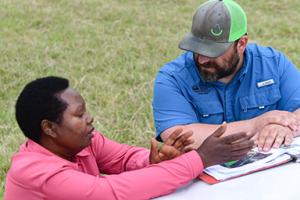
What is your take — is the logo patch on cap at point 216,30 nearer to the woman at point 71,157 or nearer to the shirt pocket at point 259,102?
the shirt pocket at point 259,102

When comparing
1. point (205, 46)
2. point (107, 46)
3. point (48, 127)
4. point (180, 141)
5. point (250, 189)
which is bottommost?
point (107, 46)

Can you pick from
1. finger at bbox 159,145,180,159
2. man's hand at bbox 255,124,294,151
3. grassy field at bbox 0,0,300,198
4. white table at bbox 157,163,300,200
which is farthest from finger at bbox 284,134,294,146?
grassy field at bbox 0,0,300,198

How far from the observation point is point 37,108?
7.32ft

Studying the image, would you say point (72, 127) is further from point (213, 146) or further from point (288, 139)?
point (288, 139)

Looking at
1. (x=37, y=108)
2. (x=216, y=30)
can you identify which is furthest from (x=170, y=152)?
(x=216, y=30)

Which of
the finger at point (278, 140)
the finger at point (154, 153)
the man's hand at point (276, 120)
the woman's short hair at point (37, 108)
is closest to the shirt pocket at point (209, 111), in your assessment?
the man's hand at point (276, 120)

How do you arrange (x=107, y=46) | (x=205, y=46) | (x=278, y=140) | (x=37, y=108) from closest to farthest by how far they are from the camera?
(x=37, y=108), (x=278, y=140), (x=205, y=46), (x=107, y=46)

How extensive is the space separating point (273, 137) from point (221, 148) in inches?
16.7

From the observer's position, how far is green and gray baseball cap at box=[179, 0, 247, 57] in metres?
2.90

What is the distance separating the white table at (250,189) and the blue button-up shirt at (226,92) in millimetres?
722

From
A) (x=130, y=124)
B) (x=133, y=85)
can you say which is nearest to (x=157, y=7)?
(x=133, y=85)

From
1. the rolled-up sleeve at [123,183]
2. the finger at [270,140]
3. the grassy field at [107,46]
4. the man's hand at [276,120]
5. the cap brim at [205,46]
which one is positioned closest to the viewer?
the rolled-up sleeve at [123,183]

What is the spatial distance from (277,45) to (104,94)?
2254 mm

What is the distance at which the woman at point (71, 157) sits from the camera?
212 cm
